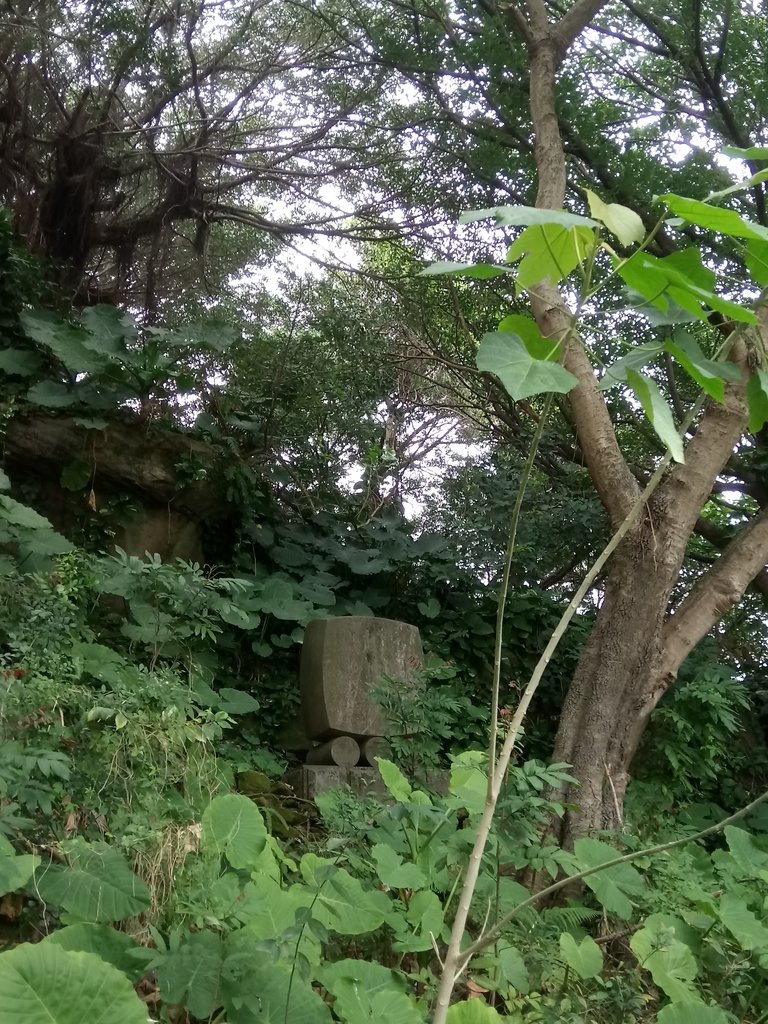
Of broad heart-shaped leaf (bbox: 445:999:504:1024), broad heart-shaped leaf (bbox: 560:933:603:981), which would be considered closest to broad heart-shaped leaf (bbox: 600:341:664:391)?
broad heart-shaped leaf (bbox: 445:999:504:1024)

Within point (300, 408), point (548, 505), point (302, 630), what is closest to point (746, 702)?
point (548, 505)

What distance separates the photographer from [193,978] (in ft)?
5.02

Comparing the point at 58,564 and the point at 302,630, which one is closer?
Answer: the point at 58,564

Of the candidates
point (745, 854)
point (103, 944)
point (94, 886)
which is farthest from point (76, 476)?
point (745, 854)

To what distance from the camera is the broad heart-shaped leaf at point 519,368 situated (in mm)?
892

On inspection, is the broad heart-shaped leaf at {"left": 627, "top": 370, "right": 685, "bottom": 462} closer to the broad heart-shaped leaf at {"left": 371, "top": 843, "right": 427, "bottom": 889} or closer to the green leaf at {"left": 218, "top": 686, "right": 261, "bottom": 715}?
the broad heart-shaped leaf at {"left": 371, "top": 843, "right": 427, "bottom": 889}

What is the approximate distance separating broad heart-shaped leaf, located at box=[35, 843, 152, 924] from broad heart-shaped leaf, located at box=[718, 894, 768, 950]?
1617mm

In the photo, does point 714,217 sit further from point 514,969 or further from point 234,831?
point 514,969

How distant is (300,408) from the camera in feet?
19.9

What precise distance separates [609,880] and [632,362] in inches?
84.3

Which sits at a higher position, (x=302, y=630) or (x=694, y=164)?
(x=694, y=164)

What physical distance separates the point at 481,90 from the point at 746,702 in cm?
430

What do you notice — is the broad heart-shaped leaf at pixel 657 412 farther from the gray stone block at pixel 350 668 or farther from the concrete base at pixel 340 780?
the gray stone block at pixel 350 668

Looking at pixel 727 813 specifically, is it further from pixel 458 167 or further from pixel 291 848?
pixel 458 167
